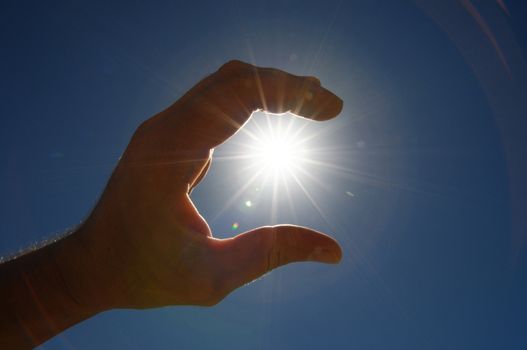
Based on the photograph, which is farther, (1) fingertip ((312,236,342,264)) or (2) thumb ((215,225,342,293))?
(1) fingertip ((312,236,342,264))

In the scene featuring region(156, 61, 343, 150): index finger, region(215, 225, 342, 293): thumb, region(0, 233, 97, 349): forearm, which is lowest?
region(0, 233, 97, 349): forearm

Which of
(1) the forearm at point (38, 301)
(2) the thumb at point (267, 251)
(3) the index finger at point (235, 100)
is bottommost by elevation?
(1) the forearm at point (38, 301)

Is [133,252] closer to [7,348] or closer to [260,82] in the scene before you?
[7,348]

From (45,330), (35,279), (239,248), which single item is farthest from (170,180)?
(45,330)

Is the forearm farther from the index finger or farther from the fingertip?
the fingertip

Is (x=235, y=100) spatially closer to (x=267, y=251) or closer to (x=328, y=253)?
(x=267, y=251)

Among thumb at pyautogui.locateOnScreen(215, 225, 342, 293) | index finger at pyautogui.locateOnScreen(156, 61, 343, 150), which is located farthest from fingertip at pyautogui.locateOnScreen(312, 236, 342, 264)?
index finger at pyautogui.locateOnScreen(156, 61, 343, 150)

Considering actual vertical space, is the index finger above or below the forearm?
above

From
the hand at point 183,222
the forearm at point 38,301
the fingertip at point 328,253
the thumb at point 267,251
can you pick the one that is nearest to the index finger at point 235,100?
the hand at point 183,222

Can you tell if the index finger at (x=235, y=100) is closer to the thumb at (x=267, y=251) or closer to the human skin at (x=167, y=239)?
the human skin at (x=167, y=239)
